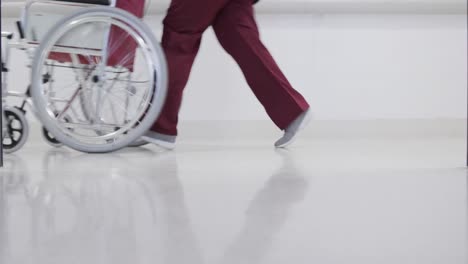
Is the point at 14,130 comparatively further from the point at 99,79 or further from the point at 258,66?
the point at 258,66

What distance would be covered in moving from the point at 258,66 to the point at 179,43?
0.79 feet

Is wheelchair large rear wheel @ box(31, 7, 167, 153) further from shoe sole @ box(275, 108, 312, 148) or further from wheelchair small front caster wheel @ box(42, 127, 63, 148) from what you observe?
shoe sole @ box(275, 108, 312, 148)

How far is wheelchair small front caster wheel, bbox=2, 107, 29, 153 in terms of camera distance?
81.0 inches

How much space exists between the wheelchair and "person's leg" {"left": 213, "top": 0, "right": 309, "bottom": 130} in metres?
0.25

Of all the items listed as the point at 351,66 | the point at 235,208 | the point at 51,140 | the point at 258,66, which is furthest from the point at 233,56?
the point at 235,208

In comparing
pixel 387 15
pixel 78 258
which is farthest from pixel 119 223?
pixel 387 15

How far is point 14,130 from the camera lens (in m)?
2.08

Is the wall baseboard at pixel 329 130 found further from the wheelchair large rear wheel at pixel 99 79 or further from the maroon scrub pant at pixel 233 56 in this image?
the wheelchair large rear wheel at pixel 99 79

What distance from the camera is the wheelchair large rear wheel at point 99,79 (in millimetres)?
1857

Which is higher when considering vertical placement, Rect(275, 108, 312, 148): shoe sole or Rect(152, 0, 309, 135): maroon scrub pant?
Rect(152, 0, 309, 135): maroon scrub pant

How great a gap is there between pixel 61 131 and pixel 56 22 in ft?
0.96

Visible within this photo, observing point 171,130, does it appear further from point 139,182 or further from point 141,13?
point 139,182

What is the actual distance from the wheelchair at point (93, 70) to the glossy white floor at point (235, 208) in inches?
3.5

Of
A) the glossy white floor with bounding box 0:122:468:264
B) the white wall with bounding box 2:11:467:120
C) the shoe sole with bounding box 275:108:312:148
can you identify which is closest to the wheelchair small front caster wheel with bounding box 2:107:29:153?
the glossy white floor with bounding box 0:122:468:264
